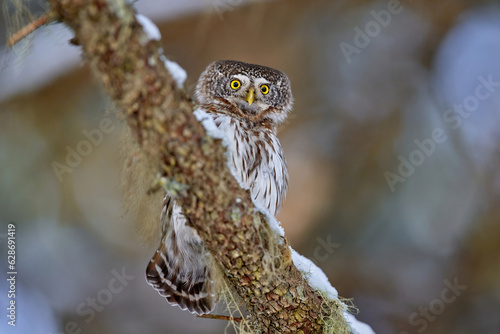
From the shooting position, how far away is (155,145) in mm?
2105

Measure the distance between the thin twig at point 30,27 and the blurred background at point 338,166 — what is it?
3.77 metres

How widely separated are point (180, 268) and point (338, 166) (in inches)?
137

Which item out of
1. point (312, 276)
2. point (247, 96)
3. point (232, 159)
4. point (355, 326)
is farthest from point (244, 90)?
point (355, 326)

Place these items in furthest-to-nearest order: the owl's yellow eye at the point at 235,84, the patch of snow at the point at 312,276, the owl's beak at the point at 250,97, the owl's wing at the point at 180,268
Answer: the owl's yellow eye at the point at 235,84 → the owl's beak at the point at 250,97 → the owl's wing at the point at 180,268 → the patch of snow at the point at 312,276

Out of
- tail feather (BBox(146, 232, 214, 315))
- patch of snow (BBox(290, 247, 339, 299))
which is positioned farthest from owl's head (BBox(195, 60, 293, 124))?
patch of snow (BBox(290, 247, 339, 299))

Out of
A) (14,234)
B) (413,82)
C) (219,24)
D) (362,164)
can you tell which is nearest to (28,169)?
(14,234)

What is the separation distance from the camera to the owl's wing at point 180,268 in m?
3.36

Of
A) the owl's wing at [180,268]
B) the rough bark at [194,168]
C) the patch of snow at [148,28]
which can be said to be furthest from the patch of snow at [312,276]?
the patch of snow at [148,28]

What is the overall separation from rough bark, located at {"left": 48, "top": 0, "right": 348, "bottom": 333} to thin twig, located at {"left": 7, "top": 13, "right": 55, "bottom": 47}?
4cm

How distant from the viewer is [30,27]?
188 centimetres

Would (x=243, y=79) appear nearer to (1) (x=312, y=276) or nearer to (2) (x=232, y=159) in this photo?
(2) (x=232, y=159)

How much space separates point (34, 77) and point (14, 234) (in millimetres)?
1940

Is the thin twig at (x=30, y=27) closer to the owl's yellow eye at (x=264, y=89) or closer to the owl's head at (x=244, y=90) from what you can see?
the owl's head at (x=244, y=90)

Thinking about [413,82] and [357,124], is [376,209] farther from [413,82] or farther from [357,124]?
[413,82]
